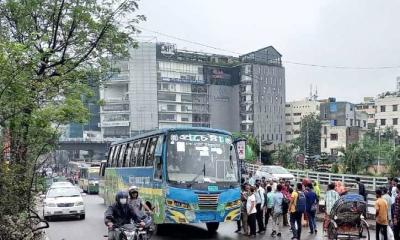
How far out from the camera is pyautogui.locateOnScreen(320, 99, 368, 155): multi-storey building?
94.8 metres

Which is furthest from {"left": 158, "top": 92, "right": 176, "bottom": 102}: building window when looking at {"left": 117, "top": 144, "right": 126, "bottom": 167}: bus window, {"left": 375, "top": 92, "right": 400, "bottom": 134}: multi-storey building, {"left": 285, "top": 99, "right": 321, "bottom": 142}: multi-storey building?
{"left": 117, "top": 144, "right": 126, "bottom": 167}: bus window

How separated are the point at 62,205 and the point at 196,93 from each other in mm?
108811

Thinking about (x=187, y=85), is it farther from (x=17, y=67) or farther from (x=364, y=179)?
(x=17, y=67)

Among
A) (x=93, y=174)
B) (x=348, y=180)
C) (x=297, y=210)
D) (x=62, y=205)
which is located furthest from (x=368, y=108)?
(x=297, y=210)

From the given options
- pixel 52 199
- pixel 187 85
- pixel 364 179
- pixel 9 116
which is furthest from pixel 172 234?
pixel 187 85

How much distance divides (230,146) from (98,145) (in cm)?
9417

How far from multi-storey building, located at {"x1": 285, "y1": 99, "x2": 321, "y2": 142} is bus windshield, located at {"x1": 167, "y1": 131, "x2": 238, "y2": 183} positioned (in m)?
129

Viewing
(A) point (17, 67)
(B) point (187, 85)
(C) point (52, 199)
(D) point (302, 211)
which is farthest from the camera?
(B) point (187, 85)

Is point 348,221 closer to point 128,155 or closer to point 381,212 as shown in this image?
point 381,212

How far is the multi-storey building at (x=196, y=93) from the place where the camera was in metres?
118

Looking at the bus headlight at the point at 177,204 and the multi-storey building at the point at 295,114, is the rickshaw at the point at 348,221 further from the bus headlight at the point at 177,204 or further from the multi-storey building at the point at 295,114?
the multi-storey building at the point at 295,114

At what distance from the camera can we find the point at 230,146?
606 inches

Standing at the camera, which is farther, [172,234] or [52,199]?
[52,199]

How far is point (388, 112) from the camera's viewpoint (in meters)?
97.4
